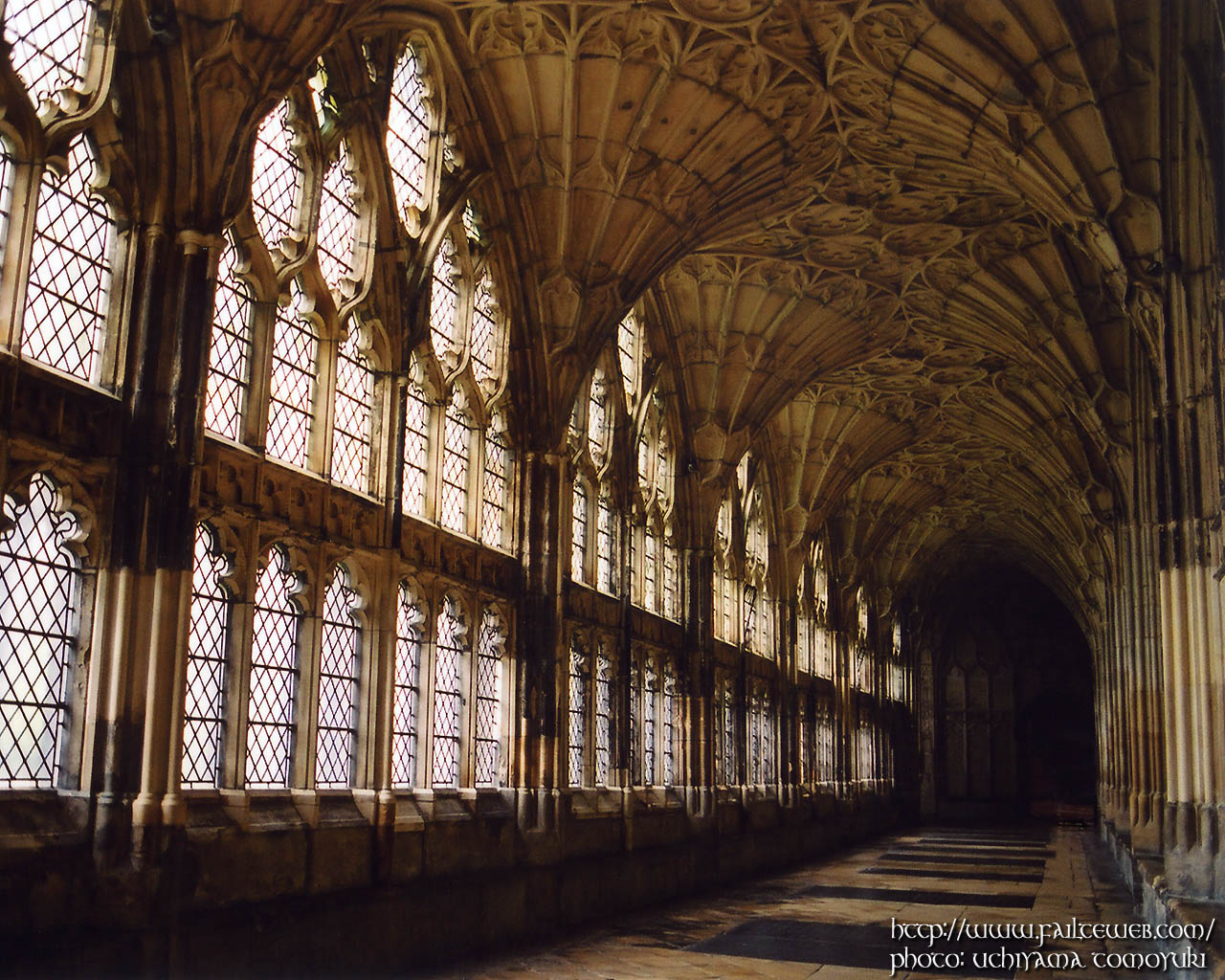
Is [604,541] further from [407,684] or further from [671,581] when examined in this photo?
[407,684]

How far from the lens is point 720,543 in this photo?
23547 mm

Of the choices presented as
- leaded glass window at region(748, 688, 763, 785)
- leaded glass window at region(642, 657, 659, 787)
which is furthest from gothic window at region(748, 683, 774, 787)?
leaded glass window at region(642, 657, 659, 787)

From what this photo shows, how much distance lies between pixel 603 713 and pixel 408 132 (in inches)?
317

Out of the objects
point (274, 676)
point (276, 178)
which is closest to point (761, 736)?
point (274, 676)

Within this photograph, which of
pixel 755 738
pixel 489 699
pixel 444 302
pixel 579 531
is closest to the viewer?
pixel 444 302

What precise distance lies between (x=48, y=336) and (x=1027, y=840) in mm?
→ 31904

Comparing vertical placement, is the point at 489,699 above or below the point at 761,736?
above

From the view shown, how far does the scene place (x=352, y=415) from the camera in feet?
38.1

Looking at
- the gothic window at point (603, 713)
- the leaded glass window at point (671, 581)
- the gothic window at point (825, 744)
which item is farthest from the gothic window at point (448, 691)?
the gothic window at point (825, 744)

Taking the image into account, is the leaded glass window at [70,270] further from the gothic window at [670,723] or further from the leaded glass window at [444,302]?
the gothic window at [670,723]

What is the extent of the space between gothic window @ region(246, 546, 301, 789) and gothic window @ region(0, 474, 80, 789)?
1.84 metres

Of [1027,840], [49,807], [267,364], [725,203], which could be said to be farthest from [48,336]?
[1027,840]

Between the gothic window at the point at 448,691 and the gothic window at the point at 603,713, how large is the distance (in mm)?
3736

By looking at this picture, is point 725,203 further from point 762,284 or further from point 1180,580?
point 1180,580
